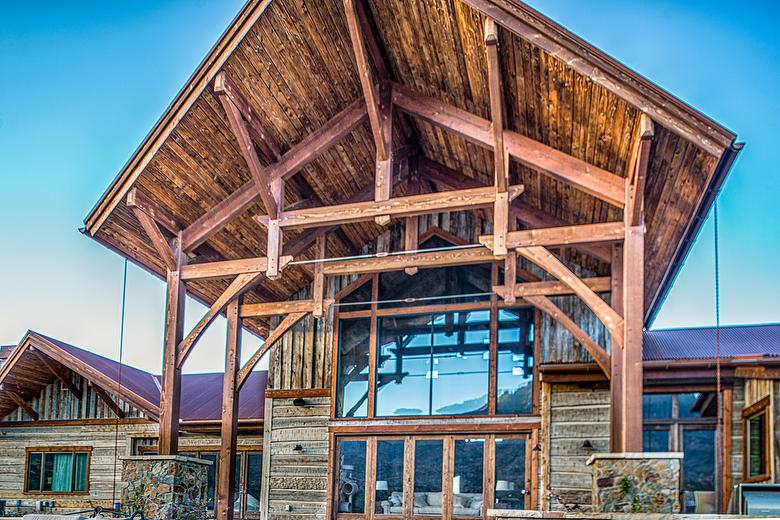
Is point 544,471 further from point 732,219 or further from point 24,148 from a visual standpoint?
point 732,219

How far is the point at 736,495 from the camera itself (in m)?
11.2

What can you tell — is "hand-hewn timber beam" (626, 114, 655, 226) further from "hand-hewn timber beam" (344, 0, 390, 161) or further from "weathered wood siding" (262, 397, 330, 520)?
"weathered wood siding" (262, 397, 330, 520)

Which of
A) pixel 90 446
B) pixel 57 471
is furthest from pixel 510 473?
pixel 57 471

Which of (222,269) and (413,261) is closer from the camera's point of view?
(222,269)

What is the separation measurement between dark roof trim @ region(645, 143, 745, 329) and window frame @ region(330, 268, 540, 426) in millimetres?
1948

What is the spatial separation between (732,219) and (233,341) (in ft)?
74.4

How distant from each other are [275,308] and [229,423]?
1.98 meters

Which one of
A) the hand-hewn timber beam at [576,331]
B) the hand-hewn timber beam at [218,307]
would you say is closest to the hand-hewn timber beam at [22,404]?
the hand-hewn timber beam at [218,307]

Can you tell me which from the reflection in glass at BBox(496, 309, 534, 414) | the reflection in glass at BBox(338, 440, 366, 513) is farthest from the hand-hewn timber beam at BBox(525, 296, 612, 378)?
the reflection in glass at BBox(338, 440, 366, 513)

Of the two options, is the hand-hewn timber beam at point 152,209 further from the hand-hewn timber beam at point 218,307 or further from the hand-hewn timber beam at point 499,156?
the hand-hewn timber beam at point 499,156

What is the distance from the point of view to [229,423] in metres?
13.7

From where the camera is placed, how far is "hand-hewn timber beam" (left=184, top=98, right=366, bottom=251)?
1224 centimetres

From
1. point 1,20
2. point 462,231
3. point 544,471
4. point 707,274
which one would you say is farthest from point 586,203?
point 707,274

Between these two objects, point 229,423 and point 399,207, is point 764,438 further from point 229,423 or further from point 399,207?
point 229,423
